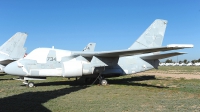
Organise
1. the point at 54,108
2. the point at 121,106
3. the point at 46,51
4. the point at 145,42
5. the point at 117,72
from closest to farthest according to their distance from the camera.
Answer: the point at 54,108 → the point at 121,106 → the point at 46,51 → the point at 117,72 → the point at 145,42

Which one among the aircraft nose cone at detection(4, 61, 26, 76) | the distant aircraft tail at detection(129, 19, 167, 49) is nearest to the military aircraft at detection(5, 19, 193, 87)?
the aircraft nose cone at detection(4, 61, 26, 76)

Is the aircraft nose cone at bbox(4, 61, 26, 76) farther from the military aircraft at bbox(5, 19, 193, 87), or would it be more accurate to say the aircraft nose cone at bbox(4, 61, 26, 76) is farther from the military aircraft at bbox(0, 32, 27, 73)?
the military aircraft at bbox(0, 32, 27, 73)

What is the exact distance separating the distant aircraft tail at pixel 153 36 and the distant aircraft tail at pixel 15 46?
1367cm

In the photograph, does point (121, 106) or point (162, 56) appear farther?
point (162, 56)

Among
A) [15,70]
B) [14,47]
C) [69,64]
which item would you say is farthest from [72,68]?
[14,47]

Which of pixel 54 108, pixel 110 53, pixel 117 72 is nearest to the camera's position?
pixel 54 108

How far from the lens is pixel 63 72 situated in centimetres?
1381

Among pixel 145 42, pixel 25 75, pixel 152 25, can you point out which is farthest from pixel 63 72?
pixel 152 25

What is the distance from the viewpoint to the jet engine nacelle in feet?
45.1

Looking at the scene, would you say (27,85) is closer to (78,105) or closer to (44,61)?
(44,61)

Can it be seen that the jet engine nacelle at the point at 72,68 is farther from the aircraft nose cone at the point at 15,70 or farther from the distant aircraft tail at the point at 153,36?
the distant aircraft tail at the point at 153,36

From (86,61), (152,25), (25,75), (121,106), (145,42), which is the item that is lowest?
(121,106)

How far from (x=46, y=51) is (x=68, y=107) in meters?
7.91

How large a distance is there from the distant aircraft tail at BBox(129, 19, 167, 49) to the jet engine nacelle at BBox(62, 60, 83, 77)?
20.0 feet
